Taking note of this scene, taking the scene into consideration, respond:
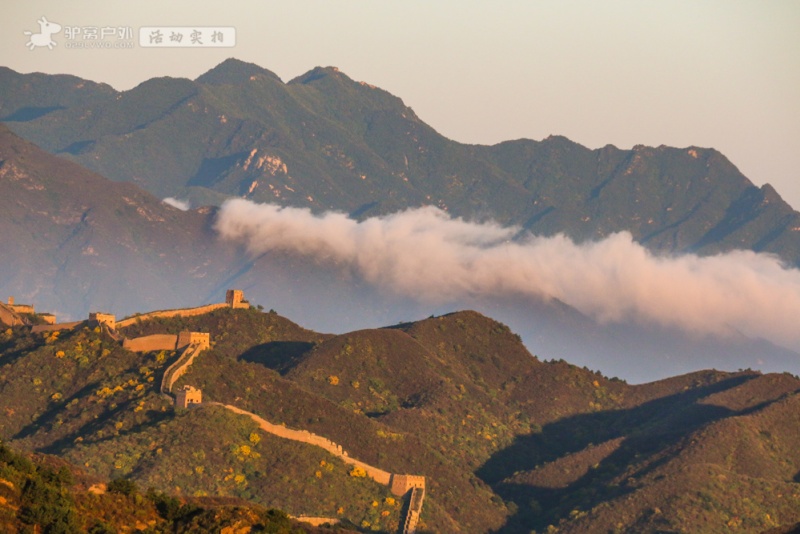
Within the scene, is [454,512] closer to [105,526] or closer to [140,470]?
[140,470]

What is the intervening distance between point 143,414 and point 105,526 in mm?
79636

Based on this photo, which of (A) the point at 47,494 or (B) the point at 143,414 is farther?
(B) the point at 143,414

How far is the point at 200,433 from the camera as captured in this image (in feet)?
603

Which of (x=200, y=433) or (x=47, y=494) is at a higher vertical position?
(x=200, y=433)

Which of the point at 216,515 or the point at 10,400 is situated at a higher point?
the point at 10,400

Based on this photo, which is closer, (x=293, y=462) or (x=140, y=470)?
(x=140, y=470)

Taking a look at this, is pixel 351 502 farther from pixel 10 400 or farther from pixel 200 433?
pixel 10 400

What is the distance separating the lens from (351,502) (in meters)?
183

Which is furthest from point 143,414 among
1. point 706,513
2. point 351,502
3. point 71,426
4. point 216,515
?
point 216,515

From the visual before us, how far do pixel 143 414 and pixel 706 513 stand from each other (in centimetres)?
5424

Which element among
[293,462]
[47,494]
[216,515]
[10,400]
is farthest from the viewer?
[10,400]

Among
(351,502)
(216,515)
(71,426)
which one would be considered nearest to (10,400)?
(71,426)

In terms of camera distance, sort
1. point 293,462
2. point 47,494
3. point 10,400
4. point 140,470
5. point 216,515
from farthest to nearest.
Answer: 1. point 10,400
2. point 293,462
3. point 140,470
4. point 216,515
5. point 47,494

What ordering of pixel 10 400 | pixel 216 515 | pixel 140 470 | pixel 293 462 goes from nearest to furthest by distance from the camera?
pixel 216 515, pixel 140 470, pixel 293 462, pixel 10 400
